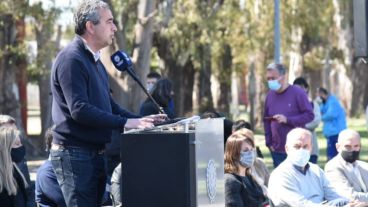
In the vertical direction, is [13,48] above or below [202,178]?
above

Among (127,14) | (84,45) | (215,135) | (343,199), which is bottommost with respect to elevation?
(343,199)

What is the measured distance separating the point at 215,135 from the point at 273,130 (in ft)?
22.0

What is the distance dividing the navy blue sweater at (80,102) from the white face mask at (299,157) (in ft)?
10.4

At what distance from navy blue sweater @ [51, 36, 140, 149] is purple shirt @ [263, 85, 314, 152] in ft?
22.7

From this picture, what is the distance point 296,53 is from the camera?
4012 centimetres

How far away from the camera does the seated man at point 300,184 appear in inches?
360

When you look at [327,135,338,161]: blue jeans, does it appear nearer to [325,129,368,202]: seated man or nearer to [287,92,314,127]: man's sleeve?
[287,92,314,127]: man's sleeve

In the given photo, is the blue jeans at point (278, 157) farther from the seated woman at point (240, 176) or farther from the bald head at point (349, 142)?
the seated woman at point (240, 176)

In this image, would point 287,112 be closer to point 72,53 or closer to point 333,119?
point 333,119

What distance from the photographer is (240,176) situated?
9031 mm

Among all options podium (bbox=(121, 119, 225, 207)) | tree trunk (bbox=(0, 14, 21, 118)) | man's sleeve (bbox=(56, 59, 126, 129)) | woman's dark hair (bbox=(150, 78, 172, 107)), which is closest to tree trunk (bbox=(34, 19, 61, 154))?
tree trunk (bbox=(0, 14, 21, 118))

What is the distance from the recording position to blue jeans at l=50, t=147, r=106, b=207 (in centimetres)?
646

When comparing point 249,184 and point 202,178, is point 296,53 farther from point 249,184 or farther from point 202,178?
point 202,178

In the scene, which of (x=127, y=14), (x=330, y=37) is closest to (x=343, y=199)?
(x=127, y=14)
